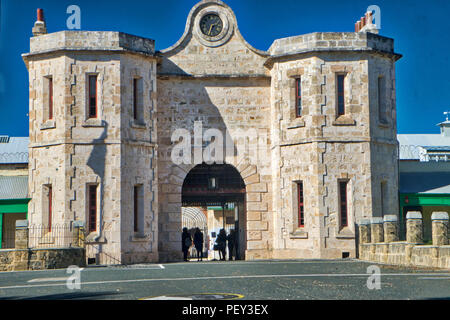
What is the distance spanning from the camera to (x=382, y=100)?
2962 cm

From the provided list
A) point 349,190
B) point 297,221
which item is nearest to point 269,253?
point 297,221

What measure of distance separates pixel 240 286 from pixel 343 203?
14.6 metres

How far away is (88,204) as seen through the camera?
90.4 ft

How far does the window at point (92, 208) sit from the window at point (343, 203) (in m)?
9.18

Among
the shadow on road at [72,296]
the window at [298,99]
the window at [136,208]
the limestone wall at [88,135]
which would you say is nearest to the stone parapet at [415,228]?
the window at [298,99]

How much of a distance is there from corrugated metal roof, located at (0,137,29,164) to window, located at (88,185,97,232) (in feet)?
31.1

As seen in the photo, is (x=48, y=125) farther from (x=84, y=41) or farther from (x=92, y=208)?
(x=92, y=208)

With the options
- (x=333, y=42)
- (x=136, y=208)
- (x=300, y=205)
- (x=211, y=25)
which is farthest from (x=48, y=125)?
(x=333, y=42)

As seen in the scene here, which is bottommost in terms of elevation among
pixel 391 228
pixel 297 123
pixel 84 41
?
pixel 391 228

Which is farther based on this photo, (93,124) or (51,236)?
(93,124)

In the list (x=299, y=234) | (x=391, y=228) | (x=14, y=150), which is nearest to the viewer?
(x=391, y=228)

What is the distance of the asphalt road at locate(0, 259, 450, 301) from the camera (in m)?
12.5

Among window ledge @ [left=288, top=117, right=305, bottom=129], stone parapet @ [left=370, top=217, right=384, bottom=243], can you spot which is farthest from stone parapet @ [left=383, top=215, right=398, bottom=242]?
window ledge @ [left=288, top=117, right=305, bottom=129]
